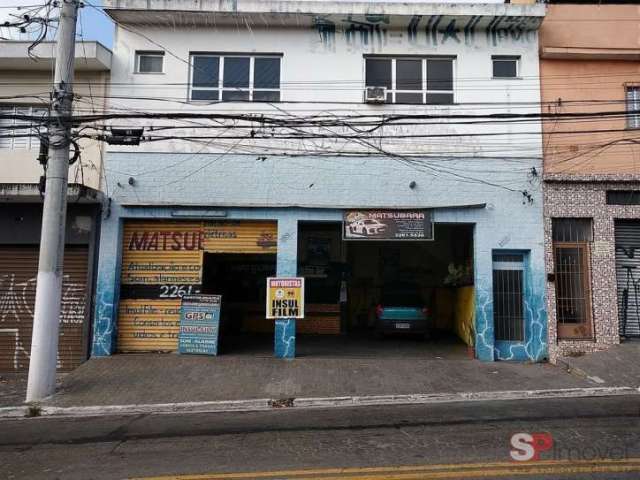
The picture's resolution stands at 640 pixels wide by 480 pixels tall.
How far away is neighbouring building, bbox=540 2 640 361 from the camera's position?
1162cm

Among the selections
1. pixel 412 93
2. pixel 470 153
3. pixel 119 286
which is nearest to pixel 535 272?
pixel 470 153

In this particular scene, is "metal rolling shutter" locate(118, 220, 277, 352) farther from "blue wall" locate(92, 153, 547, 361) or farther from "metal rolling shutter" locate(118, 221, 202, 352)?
"blue wall" locate(92, 153, 547, 361)

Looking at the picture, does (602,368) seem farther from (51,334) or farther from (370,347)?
(51,334)

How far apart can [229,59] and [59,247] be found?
6273mm

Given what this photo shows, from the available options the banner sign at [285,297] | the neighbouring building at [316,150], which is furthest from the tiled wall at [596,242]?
the banner sign at [285,297]

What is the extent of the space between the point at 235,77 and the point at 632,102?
986 centimetres

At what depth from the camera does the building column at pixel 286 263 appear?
11.5 meters

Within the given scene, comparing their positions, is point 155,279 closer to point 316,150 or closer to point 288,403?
point 316,150

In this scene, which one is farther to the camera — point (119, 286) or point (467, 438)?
point (119, 286)

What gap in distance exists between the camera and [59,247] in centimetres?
909

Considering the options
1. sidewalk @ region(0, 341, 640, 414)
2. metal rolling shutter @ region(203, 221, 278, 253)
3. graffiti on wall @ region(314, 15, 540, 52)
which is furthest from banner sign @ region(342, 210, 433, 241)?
graffiti on wall @ region(314, 15, 540, 52)

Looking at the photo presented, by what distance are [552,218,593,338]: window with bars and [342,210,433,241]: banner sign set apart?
10.5 ft

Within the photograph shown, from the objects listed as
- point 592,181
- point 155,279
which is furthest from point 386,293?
point 155,279

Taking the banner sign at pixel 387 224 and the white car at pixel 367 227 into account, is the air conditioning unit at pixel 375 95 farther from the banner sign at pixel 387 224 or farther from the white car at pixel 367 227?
the white car at pixel 367 227
